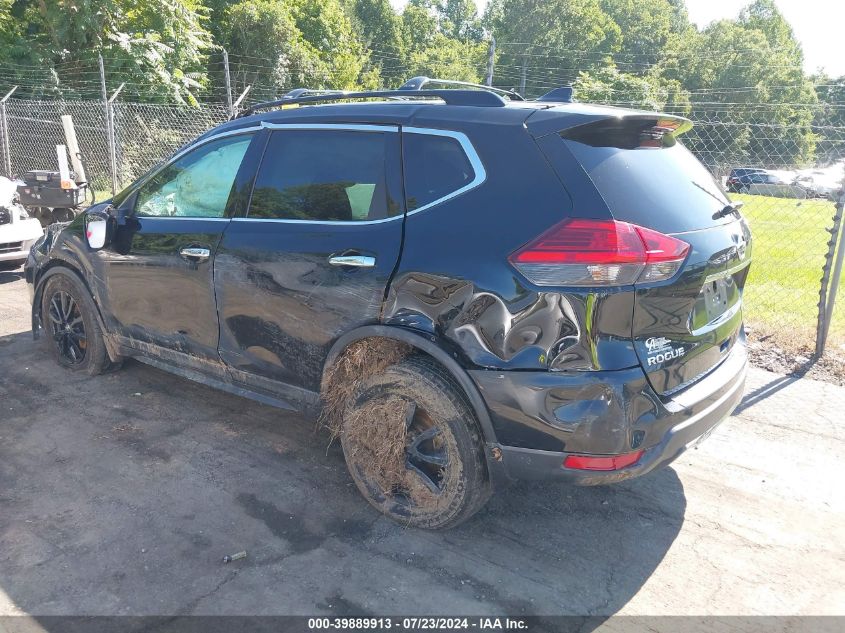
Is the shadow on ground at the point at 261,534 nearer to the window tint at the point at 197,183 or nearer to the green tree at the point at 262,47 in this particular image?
the window tint at the point at 197,183

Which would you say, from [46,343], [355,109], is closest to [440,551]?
[355,109]

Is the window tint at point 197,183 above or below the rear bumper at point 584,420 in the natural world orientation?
above

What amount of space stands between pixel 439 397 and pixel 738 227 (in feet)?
5.42

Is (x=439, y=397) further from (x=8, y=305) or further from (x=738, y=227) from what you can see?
(x=8, y=305)

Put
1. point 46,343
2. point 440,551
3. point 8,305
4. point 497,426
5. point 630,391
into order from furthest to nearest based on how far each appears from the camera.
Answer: point 8,305
point 46,343
point 440,551
point 497,426
point 630,391

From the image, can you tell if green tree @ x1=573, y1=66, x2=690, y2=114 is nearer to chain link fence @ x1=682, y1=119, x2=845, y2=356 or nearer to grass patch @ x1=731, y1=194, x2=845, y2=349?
grass patch @ x1=731, y1=194, x2=845, y2=349

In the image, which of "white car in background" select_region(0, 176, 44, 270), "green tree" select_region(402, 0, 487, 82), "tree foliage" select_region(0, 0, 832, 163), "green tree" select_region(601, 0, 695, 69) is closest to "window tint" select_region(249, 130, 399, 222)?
"tree foliage" select_region(0, 0, 832, 163)

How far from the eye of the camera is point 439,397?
3.03 metres

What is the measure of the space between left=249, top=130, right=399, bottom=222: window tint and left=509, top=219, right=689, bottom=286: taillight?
0.80m

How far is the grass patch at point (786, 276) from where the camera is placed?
6.36 meters

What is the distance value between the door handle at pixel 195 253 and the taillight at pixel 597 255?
195cm

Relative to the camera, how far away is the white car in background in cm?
779

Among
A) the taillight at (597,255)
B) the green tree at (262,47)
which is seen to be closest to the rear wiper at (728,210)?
the taillight at (597,255)

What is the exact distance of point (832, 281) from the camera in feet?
18.5
